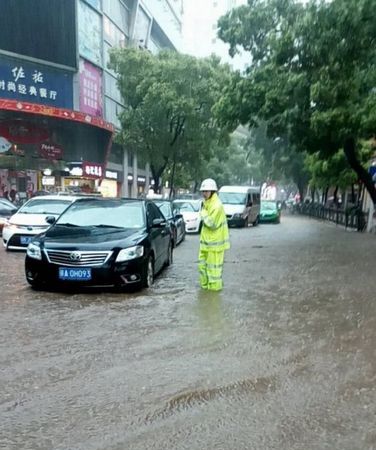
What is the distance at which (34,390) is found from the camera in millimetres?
4047

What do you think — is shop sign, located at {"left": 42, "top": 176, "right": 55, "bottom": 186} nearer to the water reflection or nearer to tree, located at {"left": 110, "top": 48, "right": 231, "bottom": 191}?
tree, located at {"left": 110, "top": 48, "right": 231, "bottom": 191}

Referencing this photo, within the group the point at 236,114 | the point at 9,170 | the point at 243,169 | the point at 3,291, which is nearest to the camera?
the point at 3,291

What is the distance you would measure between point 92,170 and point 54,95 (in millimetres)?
5507

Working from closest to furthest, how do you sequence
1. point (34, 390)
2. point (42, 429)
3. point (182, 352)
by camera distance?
point (42, 429), point (34, 390), point (182, 352)

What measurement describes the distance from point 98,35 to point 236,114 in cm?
2619

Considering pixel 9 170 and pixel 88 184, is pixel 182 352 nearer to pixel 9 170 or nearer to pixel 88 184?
pixel 9 170

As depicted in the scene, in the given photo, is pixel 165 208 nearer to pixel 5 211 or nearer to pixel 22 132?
pixel 5 211

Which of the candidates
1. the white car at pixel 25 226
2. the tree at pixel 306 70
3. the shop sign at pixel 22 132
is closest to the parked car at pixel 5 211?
the white car at pixel 25 226

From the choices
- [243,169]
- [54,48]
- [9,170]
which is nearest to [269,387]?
[9,170]

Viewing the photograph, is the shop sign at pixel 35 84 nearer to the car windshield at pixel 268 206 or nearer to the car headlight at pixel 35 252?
A: the car windshield at pixel 268 206

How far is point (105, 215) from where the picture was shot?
8.62 meters

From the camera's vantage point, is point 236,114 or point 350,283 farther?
point 236,114

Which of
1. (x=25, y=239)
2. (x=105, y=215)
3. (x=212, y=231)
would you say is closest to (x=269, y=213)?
(x=25, y=239)

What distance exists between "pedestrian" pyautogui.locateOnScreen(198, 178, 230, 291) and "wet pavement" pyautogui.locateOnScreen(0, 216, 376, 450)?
0.55 meters
